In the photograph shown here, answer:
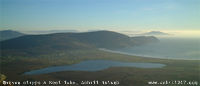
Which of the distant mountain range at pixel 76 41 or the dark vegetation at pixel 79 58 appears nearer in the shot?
the dark vegetation at pixel 79 58

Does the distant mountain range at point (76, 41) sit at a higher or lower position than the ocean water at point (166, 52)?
higher

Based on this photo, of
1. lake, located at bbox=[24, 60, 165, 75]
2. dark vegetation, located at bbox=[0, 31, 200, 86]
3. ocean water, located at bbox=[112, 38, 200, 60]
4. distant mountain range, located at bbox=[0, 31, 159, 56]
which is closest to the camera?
dark vegetation, located at bbox=[0, 31, 200, 86]

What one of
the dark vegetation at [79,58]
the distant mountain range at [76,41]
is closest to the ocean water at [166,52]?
the dark vegetation at [79,58]

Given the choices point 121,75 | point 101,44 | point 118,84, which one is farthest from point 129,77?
point 101,44

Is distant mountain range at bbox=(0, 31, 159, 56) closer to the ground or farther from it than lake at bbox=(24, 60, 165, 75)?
farther from it

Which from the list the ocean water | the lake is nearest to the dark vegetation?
the lake

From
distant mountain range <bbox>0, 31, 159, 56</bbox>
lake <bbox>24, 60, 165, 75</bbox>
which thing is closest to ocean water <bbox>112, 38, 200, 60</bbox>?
distant mountain range <bbox>0, 31, 159, 56</bbox>

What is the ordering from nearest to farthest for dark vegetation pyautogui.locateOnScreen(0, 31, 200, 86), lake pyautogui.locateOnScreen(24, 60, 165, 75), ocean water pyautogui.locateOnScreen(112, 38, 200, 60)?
dark vegetation pyautogui.locateOnScreen(0, 31, 200, 86) → lake pyautogui.locateOnScreen(24, 60, 165, 75) → ocean water pyautogui.locateOnScreen(112, 38, 200, 60)

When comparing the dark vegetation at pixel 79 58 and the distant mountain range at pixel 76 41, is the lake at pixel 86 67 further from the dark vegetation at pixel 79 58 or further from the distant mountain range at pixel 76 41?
the distant mountain range at pixel 76 41

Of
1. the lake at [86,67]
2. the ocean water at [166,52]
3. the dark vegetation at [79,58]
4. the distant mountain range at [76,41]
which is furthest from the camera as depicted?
the distant mountain range at [76,41]

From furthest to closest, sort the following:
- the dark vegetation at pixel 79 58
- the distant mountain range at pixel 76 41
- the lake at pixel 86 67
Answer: the distant mountain range at pixel 76 41
the lake at pixel 86 67
the dark vegetation at pixel 79 58

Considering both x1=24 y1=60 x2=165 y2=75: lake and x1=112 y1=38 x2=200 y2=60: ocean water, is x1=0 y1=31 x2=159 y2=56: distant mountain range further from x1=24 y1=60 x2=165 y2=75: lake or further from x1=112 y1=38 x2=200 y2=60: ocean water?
x1=24 y1=60 x2=165 y2=75: lake

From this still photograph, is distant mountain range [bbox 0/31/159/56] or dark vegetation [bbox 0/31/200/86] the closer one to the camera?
dark vegetation [bbox 0/31/200/86]
